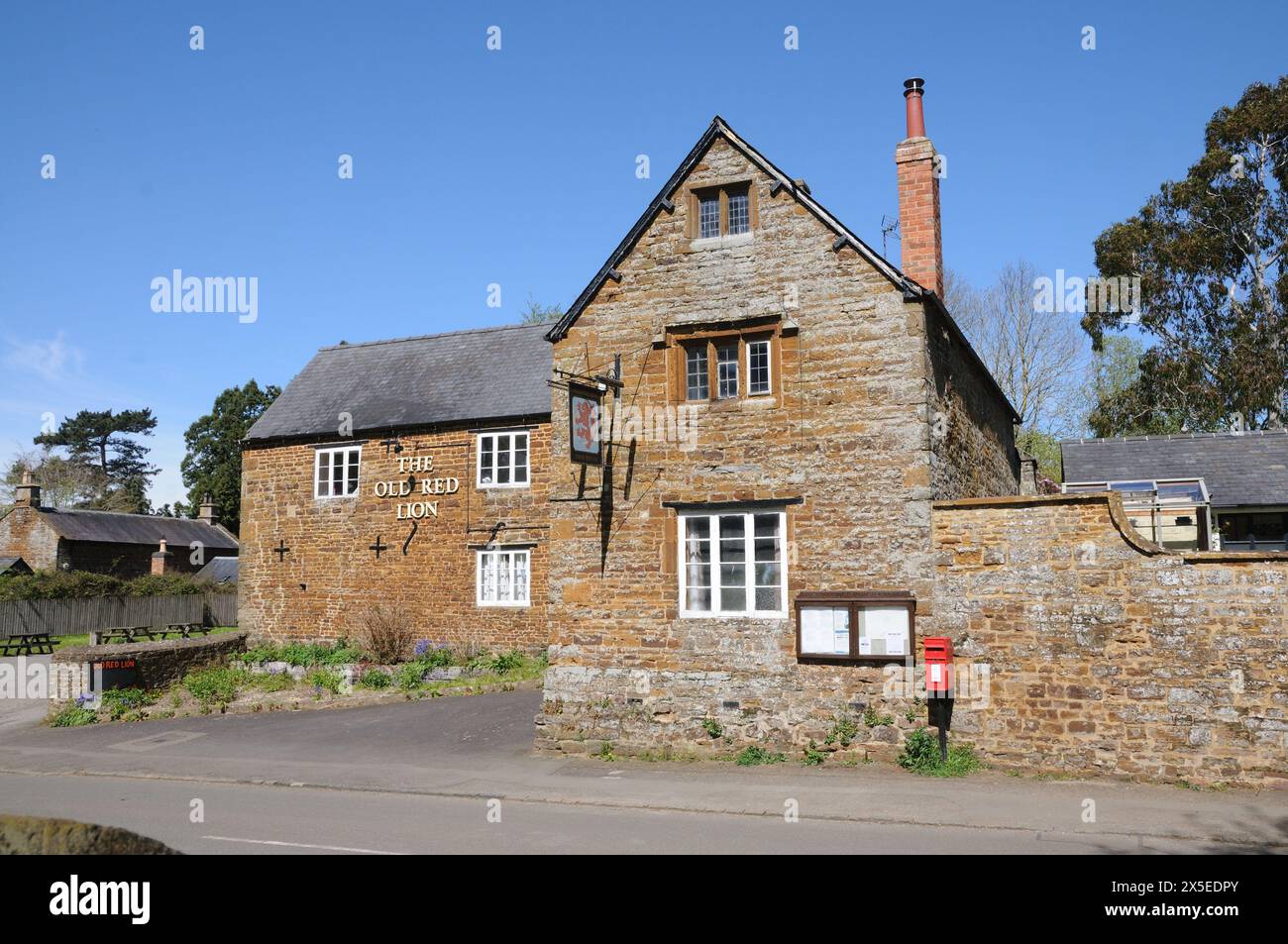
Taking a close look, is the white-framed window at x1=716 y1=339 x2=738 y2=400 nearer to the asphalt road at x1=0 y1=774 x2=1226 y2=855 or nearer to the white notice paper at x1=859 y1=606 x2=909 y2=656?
the white notice paper at x1=859 y1=606 x2=909 y2=656

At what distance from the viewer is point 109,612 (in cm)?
4000

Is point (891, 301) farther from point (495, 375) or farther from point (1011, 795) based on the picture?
point (495, 375)

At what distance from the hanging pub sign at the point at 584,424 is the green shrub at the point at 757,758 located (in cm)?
478

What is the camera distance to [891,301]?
1343 centimetres

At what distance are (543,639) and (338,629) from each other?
629 centimetres

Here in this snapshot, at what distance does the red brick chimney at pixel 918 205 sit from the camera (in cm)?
1477

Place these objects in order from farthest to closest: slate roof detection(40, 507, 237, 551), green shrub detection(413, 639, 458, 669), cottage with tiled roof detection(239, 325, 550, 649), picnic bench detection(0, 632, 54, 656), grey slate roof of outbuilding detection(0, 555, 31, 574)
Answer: slate roof detection(40, 507, 237, 551) → grey slate roof of outbuilding detection(0, 555, 31, 574) → picnic bench detection(0, 632, 54, 656) → cottage with tiled roof detection(239, 325, 550, 649) → green shrub detection(413, 639, 458, 669)

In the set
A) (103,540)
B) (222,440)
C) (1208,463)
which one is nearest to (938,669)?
(1208,463)

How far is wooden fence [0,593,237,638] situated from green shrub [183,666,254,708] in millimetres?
17136

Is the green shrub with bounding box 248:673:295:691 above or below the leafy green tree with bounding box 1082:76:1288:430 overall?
below

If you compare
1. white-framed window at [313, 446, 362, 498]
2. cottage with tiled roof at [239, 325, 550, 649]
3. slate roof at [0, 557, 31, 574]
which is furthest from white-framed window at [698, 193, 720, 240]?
slate roof at [0, 557, 31, 574]

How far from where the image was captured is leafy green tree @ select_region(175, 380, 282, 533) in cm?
6375

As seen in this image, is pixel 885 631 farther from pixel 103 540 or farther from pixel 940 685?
pixel 103 540

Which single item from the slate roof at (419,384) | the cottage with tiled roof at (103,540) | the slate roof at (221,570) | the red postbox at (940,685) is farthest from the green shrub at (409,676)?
the cottage with tiled roof at (103,540)
